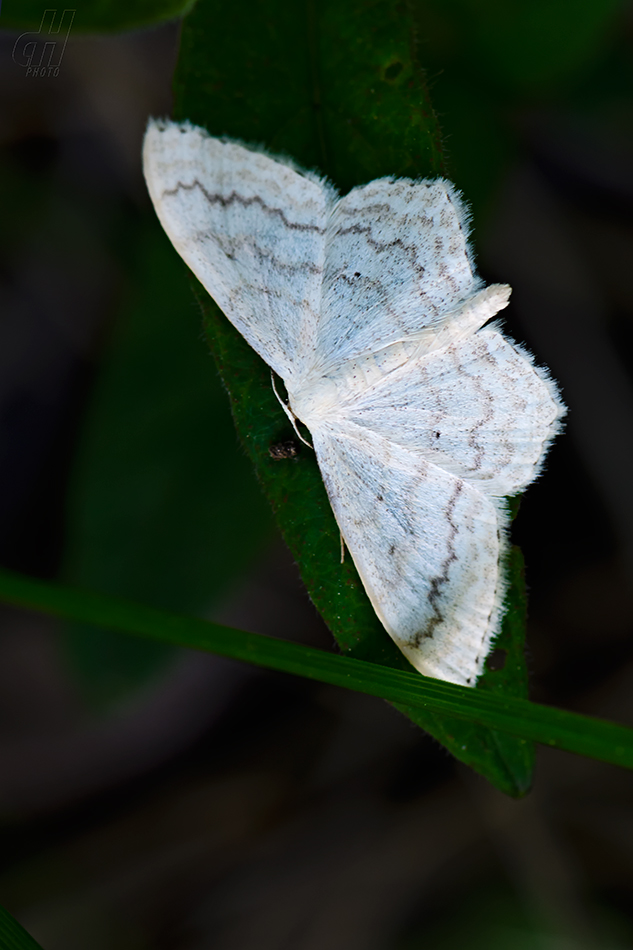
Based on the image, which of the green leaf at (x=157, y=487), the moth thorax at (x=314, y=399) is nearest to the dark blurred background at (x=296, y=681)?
the green leaf at (x=157, y=487)

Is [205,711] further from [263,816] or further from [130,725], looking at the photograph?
[263,816]

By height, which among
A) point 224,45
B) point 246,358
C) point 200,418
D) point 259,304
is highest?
point 224,45

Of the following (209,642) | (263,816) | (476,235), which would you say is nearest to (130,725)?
(263,816)

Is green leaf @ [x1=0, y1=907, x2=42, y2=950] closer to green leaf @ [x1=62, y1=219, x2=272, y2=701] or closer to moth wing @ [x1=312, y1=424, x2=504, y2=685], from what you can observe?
green leaf @ [x1=62, y1=219, x2=272, y2=701]

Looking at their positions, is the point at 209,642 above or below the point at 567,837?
above

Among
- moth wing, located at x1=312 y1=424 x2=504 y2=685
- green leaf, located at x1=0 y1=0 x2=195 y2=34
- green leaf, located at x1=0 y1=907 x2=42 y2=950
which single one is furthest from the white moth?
green leaf, located at x1=0 y1=907 x2=42 y2=950

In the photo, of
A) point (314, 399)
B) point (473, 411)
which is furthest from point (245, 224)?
point (473, 411)

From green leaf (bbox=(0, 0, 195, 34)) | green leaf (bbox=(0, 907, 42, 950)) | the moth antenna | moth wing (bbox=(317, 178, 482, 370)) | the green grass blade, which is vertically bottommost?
green leaf (bbox=(0, 907, 42, 950))

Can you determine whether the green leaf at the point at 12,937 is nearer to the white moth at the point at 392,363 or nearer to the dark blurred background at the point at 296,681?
the dark blurred background at the point at 296,681
